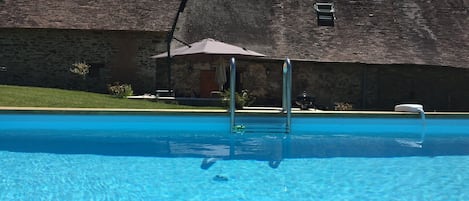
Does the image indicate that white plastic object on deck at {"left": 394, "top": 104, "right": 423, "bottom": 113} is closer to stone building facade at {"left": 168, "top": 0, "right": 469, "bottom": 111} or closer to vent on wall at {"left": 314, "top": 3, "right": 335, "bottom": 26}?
stone building facade at {"left": 168, "top": 0, "right": 469, "bottom": 111}

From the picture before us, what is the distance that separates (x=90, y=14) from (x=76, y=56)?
5.59 ft

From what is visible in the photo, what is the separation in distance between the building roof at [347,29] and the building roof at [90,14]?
111 centimetres

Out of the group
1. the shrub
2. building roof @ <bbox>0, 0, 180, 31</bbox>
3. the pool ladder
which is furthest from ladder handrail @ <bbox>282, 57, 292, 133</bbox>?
the shrub

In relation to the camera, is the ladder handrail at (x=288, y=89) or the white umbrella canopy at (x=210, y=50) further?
the white umbrella canopy at (x=210, y=50)

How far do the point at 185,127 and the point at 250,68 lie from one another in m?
9.83

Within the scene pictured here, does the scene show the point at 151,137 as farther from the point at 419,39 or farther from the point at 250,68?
the point at 419,39

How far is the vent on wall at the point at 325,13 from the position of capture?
21.9 m

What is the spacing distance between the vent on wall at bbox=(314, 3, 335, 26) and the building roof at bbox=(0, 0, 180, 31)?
5760 millimetres

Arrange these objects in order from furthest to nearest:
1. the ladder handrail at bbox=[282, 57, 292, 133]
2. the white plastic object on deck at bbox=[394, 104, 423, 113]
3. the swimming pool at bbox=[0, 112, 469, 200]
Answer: the white plastic object on deck at bbox=[394, 104, 423, 113] < the ladder handrail at bbox=[282, 57, 292, 133] < the swimming pool at bbox=[0, 112, 469, 200]

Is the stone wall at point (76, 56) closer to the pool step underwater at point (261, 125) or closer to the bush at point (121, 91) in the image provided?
the bush at point (121, 91)

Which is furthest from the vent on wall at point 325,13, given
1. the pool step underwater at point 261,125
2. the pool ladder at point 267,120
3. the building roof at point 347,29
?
the pool step underwater at point 261,125

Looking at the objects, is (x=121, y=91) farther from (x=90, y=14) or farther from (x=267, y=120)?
(x=267, y=120)

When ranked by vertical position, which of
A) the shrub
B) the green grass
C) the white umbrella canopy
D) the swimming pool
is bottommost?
the swimming pool

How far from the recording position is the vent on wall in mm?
21938
